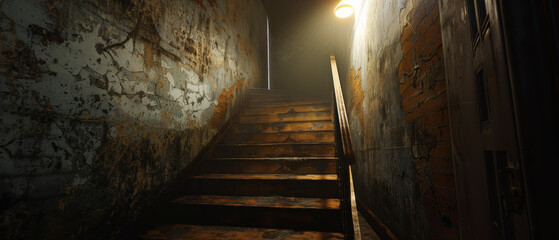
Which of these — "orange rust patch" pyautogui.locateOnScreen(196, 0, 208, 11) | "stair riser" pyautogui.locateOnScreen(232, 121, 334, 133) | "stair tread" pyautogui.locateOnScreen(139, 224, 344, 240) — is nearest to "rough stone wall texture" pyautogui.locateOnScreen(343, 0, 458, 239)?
"stair tread" pyautogui.locateOnScreen(139, 224, 344, 240)

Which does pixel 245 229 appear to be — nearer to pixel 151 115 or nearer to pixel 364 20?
pixel 151 115

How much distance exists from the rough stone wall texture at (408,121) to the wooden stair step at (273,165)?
0.52 m

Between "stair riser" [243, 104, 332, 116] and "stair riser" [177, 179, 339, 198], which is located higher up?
"stair riser" [243, 104, 332, 116]

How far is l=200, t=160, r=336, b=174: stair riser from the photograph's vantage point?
265 cm

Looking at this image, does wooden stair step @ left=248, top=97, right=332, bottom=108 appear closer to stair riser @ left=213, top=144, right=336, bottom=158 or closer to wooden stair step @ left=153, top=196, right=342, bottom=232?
stair riser @ left=213, top=144, right=336, bottom=158

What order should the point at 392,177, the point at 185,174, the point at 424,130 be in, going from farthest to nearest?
1. the point at 185,174
2. the point at 392,177
3. the point at 424,130

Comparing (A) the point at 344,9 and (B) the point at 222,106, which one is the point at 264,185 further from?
(A) the point at 344,9

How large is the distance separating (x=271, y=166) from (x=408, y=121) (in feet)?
5.16

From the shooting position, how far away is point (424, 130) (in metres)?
1.41

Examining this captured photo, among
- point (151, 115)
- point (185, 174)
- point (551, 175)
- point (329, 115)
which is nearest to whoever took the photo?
point (551, 175)

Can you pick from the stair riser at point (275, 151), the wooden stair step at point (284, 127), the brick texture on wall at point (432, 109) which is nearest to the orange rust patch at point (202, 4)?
the wooden stair step at point (284, 127)

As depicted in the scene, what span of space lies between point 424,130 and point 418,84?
28 centimetres

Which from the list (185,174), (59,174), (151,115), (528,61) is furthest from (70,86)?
(528,61)

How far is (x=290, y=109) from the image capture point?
162 inches
